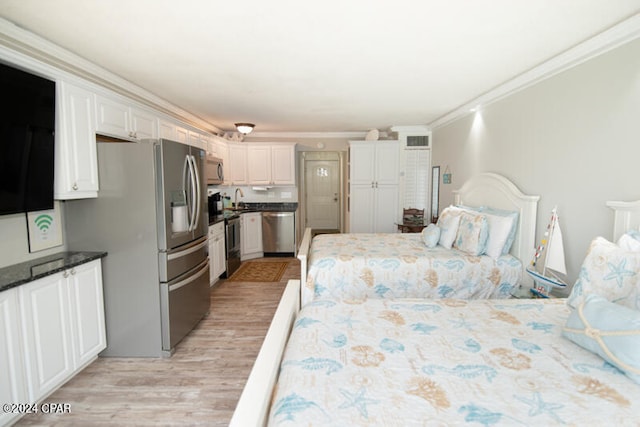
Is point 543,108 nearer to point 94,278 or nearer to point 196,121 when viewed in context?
point 94,278

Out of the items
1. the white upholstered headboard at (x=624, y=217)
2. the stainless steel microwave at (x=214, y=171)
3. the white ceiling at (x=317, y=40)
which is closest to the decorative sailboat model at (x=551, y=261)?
the white upholstered headboard at (x=624, y=217)

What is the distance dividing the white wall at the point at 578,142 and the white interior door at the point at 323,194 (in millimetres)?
4575

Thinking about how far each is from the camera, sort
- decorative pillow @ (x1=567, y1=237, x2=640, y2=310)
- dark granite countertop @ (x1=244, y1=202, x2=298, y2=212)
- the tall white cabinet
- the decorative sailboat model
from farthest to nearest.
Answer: dark granite countertop @ (x1=244, y1=202, x2=298, y2=212) → the tall white cabinet → the decorative sailboat model → decorative pillow @ (x1=567, y1=237, x2=640, y2=310)

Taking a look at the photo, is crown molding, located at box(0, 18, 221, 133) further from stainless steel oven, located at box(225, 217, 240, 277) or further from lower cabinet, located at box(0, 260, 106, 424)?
stainless steel oven, located at box(225, 217, 240, 277)

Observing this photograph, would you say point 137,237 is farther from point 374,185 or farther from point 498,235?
point 374,185

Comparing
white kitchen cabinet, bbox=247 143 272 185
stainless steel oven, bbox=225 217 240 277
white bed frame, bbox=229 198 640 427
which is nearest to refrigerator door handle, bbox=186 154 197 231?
white bed frame, bbox=229 198 640 427

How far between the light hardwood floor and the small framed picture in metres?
1.02

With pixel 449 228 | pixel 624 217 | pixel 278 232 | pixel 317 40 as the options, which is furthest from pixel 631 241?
pixel 278 232

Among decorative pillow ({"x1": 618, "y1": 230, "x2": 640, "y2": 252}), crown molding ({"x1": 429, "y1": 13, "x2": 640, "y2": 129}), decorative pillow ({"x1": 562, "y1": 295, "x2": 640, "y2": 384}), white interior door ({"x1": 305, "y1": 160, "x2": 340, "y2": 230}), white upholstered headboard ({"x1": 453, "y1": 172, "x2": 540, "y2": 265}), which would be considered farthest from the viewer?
white interior door ({"x1": 305, "y1": 160, "x2": 340, "y2": 230})

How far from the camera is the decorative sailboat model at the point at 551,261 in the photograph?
7.59ft

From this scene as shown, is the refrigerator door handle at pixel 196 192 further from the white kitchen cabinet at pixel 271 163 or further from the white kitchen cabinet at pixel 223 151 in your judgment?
the white kitchen cabinet at pixel 271 163

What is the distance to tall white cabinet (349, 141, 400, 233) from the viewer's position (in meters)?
5.73

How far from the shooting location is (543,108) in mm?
2654

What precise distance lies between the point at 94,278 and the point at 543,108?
13.0ft
